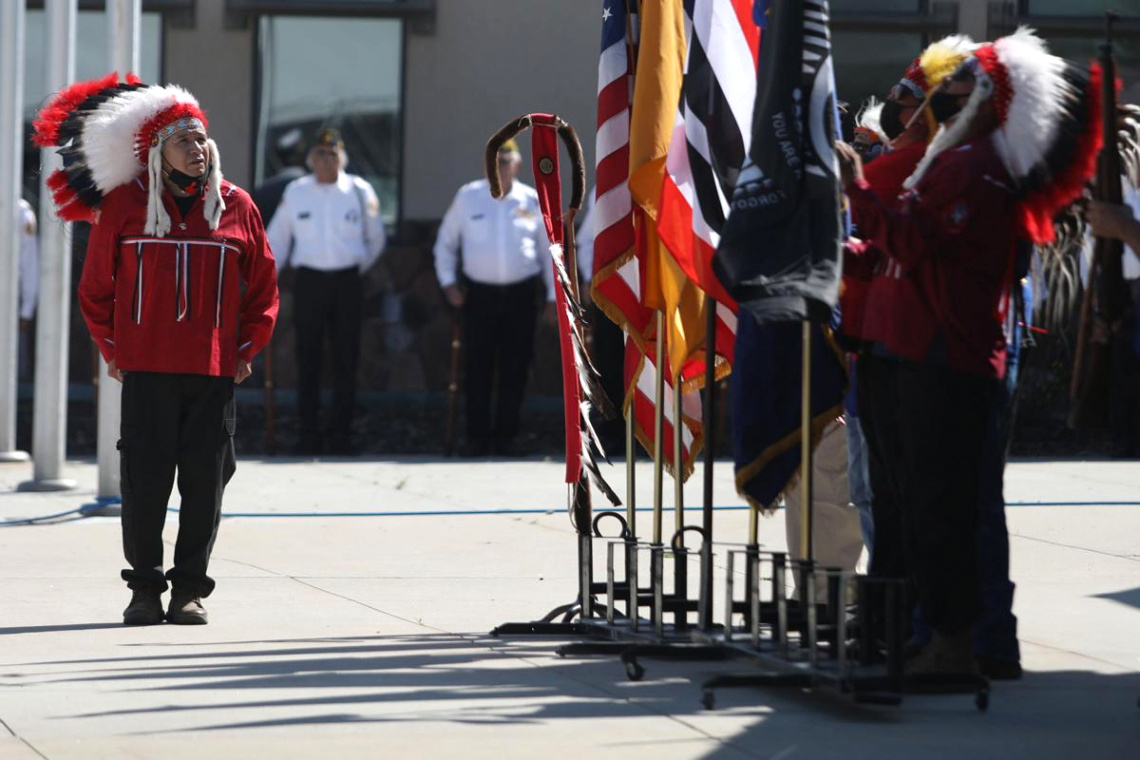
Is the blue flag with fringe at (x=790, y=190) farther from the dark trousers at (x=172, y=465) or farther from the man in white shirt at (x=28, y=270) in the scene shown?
the man in white shirt at (x=28, y=270)

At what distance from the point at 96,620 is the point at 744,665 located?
253 cm

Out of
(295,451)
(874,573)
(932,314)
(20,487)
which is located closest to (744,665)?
(874,573)

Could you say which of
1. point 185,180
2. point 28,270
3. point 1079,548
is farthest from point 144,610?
point 28,270

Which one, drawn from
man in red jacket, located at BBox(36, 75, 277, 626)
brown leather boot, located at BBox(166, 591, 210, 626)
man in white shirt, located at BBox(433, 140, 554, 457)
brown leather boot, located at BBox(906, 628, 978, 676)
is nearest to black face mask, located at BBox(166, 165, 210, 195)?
man in red jacket, located at BBox(36, 75, 277, 626)

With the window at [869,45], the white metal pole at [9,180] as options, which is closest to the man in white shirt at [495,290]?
the white metal pole at [9,180]

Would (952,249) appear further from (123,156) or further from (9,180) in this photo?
(9,180)

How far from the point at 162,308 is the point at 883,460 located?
2.88 m

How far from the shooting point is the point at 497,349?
1489 cm

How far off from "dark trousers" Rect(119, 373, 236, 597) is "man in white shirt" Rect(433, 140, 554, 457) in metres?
6.91

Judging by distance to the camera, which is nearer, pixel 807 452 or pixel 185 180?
pixel 807 452

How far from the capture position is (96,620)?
751 cm

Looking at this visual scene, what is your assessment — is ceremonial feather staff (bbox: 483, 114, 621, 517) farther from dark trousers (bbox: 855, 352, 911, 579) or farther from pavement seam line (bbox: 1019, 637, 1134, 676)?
pavement seam line (bbox: 1019, 637, 1134, 676)

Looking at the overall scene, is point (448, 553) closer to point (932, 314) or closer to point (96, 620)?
point (96, 620)

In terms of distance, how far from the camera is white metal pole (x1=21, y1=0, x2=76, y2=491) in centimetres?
1128
